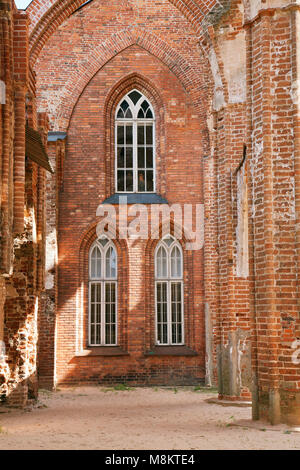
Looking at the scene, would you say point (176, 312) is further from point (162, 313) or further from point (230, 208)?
point (230, 208)

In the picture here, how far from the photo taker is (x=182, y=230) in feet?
60.0

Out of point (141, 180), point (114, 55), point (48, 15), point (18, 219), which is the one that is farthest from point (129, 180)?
point (18, 219)

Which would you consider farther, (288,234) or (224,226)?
(224,226)

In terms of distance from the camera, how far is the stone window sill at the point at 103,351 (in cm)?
1762

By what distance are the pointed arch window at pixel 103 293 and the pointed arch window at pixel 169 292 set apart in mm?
1202

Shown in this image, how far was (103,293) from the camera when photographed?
18344 mm

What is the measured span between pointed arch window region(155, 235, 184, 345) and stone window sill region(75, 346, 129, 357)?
3.58ft

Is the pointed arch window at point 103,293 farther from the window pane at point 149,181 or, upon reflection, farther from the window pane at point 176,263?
the window pane at point 149,181

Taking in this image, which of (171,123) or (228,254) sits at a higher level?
(171,123)

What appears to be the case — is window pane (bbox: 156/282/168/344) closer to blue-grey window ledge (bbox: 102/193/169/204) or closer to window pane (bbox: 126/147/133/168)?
blue-grey window ledge (bbox: 102/193/169/204)

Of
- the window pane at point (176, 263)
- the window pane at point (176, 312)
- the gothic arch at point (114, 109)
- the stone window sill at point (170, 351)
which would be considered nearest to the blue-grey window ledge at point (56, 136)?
the gothic arch at point (114, 109)

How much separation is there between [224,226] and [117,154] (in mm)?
6712

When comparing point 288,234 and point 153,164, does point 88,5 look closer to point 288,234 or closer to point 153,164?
point 153,164

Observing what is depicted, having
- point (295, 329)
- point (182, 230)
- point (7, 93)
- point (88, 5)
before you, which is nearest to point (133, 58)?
point (88, 5)
